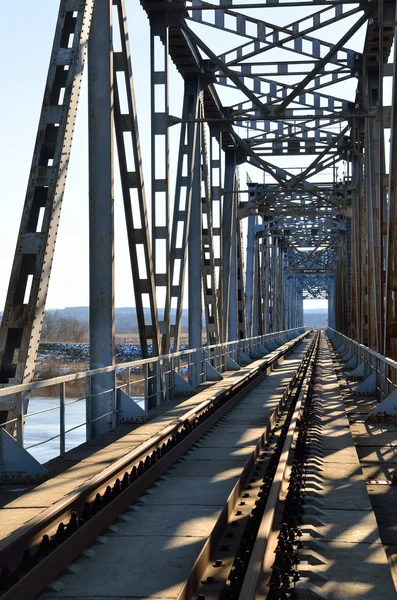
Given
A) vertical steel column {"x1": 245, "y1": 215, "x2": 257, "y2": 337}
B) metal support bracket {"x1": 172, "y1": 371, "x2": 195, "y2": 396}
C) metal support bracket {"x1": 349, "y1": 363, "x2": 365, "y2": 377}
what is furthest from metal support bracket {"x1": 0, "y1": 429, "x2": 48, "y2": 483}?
vertical steel column {"x1": 245, "y1": 215, "x2": 257, "y2": 337}

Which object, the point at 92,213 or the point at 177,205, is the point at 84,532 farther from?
the point at 177,205

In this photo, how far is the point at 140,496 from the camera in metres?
8.56

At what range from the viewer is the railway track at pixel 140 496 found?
18.2 feet

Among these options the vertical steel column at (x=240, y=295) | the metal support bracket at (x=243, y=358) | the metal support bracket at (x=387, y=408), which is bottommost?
the metal support bracket at (x=243, y=358)

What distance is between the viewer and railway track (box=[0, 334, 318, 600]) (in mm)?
5555

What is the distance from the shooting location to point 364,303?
26.1 m

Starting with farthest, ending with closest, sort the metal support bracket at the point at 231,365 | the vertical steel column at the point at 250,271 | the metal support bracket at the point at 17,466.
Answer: the vertical steel column at the point at 250,271 → the metal support bracket at the point at 231,365 → the metal support bracket at the point at 17,466

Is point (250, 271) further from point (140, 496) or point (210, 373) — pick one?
point (140, 496)

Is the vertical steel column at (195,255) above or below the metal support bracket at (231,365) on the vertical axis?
above

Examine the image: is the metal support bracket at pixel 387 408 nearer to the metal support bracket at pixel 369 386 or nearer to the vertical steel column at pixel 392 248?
the vertical steel column at pixel 392 248

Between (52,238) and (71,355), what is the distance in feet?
247

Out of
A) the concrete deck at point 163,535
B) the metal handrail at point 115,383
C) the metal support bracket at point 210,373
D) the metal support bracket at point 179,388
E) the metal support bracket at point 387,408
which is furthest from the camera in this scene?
the metal support bracket at point 210,373

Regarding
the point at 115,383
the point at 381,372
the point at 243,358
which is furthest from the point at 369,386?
the point at 243,358

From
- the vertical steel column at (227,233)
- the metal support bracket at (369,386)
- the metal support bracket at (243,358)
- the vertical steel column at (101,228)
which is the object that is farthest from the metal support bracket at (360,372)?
the vertical steel column at (101,228)
